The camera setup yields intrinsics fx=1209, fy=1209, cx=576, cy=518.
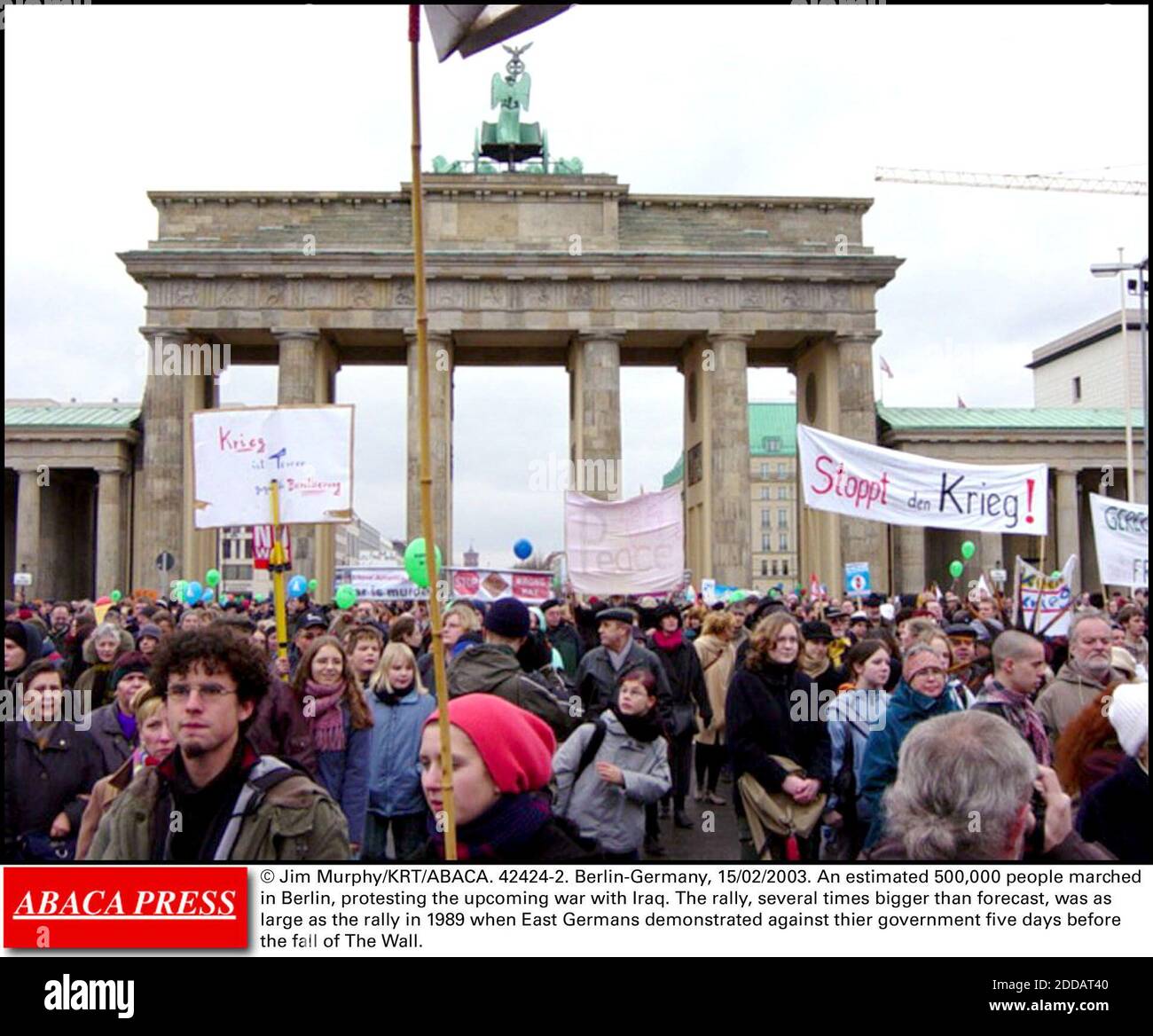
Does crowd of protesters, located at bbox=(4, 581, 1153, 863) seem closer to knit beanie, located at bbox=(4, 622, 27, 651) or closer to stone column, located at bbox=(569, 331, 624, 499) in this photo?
knit beanie, located at bbox=(4, 622, 27, 651)

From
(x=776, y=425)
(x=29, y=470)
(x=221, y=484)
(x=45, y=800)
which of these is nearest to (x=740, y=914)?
(x=45, y=800)

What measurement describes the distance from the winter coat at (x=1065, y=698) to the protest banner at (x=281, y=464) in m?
4.91

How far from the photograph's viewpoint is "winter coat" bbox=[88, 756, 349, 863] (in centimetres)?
321

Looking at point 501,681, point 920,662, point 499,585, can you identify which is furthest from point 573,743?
point 499,585

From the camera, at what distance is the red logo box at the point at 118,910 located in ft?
8.40

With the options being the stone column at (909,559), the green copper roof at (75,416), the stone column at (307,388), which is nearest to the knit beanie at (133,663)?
the stone column at (307,388)

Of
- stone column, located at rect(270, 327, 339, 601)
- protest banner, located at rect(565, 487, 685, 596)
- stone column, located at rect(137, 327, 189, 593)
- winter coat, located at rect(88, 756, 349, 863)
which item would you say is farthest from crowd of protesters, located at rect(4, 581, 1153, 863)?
stone column, located at rect(137, 327, 189, 593)

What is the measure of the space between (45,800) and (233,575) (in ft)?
344

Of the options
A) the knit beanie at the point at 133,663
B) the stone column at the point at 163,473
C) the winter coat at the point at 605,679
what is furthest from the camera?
the stone column at the point at 163,473

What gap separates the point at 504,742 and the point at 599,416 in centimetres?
4354

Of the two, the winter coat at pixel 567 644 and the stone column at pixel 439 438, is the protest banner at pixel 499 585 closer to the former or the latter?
the winter coat at pixel 567 644
